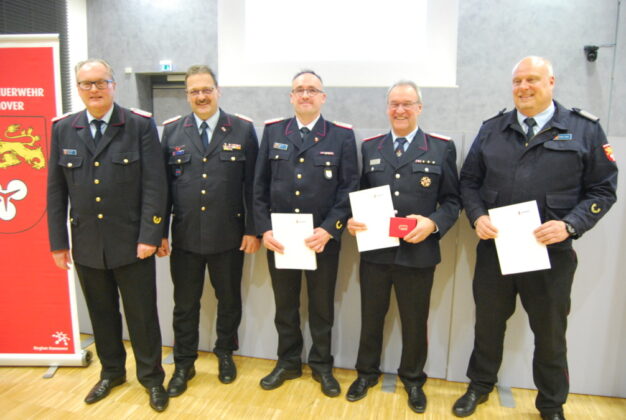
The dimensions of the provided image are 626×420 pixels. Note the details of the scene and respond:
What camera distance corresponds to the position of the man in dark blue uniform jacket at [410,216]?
1.93 m

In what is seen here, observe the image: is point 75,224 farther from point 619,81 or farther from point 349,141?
point 619,81

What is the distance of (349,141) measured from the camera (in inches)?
82.1

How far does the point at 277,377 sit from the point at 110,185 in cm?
136

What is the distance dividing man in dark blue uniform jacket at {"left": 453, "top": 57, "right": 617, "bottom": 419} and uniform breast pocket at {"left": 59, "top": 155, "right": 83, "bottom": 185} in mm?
1879

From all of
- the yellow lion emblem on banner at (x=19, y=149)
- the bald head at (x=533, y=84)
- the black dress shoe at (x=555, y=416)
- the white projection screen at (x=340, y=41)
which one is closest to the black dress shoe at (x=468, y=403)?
the black dress shoe at (x=555, y=416)

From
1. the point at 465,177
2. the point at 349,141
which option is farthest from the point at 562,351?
the point at 349,141

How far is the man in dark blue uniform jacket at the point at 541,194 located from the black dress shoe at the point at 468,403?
0.01m

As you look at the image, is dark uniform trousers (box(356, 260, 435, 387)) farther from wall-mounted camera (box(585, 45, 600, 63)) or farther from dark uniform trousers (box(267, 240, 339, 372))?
wall-mounted camera (box(585, 45, 600, 63))

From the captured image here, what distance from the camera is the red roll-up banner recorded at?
227cm

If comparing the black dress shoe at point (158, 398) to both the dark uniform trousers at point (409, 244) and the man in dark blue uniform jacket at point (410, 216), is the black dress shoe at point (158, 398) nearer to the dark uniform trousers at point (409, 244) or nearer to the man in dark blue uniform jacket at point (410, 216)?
the man in dark blue uniform jacket at point (410, 216)

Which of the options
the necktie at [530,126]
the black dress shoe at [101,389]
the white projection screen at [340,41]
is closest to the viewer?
the necktie at [530,126]

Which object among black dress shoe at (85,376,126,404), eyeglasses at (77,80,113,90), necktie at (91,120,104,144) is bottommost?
black dress shoe at (85,376,126,404)

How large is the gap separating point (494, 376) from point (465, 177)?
3.39 feet

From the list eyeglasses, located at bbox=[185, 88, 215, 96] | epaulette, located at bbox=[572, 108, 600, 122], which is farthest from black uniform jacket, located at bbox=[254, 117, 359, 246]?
epaulette, located at bbox=[572, 108, 600, 122]
